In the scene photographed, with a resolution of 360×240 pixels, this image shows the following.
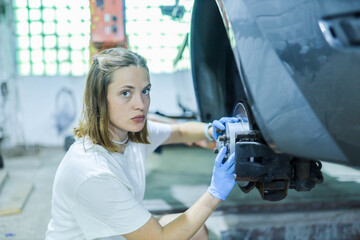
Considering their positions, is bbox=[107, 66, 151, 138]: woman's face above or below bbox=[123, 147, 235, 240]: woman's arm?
above

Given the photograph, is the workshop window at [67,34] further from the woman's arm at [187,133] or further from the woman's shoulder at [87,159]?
the woman's shoulder at [87,159]

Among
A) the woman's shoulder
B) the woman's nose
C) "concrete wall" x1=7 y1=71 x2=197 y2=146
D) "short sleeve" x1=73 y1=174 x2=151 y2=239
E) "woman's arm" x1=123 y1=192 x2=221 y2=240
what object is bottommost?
"concrete wall" x1=7 y1=71 x2=197 y2=146

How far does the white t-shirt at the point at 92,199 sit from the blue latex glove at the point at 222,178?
0.89 ft

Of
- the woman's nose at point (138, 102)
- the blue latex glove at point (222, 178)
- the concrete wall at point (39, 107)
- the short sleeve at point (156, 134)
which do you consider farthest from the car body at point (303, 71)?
the concrete wall at point (39, 107)

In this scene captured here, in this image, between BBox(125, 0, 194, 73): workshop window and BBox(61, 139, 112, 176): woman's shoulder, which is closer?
BBox(61, 139, 112, 176): woman's shoulder

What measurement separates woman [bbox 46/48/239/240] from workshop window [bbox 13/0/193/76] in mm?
3525

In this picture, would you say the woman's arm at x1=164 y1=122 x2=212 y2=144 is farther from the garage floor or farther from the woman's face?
the woman's face

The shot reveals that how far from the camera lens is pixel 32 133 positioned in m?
4.69

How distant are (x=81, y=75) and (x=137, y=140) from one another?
138 inches

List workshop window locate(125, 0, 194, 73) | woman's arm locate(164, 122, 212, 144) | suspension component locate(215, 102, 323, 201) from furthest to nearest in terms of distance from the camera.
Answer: workshop window locate(125, 0, 194, 73)
woman's arm locate(164, 122, 212, 144)
suspension component locate(215, 102, 323, 201)

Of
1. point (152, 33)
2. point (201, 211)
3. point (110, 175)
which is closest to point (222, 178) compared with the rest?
point (201, 211)

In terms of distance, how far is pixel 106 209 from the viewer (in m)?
1.16

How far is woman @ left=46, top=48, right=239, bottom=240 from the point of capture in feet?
3.82

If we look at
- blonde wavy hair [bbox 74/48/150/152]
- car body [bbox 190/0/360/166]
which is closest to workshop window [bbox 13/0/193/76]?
blonde wavy hair [bbox 74/48/150/152]
